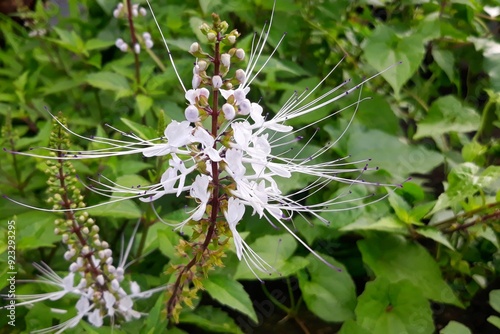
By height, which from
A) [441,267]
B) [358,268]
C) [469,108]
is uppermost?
[469,108]

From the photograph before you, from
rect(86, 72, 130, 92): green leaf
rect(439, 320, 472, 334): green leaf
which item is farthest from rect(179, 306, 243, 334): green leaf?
rect(86, 72, 130, 92): green leaf

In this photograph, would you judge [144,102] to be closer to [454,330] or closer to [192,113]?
[192,113]

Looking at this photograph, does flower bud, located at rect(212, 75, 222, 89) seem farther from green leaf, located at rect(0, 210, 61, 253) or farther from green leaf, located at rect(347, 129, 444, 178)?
green leaf, located at rect(347, 129, 444, 178)

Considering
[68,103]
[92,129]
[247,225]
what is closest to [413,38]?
[247,225]

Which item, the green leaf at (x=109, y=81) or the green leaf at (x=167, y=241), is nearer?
the green leaf at (x=167, y=241)

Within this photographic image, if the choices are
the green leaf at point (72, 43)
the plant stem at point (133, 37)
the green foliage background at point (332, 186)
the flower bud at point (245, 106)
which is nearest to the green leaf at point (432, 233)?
the green foliage background at point (332, 186)

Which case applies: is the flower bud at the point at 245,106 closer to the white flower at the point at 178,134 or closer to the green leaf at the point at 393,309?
the white flower at the point at 178,134

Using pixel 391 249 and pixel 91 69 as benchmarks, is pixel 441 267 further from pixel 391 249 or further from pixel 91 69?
pixel 91 69
